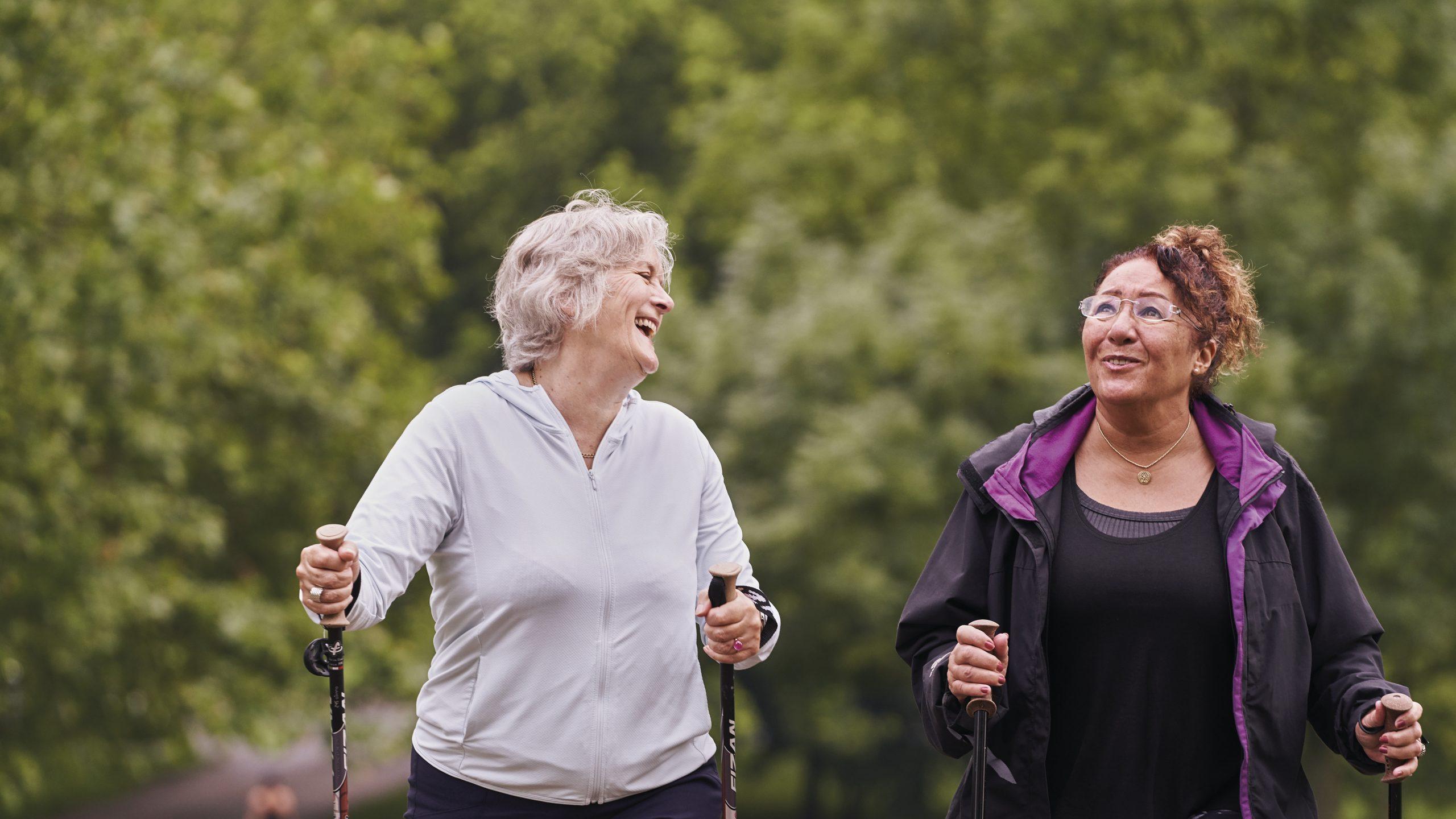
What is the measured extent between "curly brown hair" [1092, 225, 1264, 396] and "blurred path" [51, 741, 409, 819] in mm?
19840

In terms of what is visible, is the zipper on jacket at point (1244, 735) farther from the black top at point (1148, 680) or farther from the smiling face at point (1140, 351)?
the smiling face at point (1140, 351)

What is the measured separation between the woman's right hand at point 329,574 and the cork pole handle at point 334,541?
0.03ft

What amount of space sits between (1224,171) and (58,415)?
9.77 m

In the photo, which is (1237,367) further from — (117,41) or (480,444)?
(117,41)

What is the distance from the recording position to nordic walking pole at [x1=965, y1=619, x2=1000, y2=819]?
3232mm

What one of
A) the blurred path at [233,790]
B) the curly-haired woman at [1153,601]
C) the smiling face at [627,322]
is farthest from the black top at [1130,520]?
the blurred path at [233,790]

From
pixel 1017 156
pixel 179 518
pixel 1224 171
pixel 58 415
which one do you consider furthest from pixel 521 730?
pixel 1017 156

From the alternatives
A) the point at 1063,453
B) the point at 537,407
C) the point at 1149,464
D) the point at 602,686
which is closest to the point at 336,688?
the point at 602,686

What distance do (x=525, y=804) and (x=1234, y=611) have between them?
1487 mm

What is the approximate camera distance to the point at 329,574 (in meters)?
3.08

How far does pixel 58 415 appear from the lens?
34.4 feet

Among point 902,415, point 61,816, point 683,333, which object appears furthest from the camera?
point 61,816

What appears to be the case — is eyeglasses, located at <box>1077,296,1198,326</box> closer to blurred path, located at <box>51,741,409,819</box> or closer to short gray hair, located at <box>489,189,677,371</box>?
short gray hair, located at <box>489,189,677,371</box>

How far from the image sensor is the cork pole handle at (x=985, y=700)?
3.22 metres
